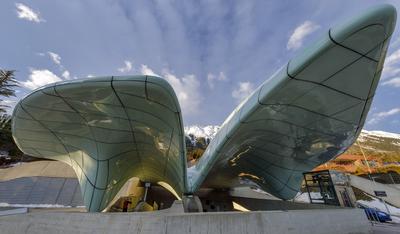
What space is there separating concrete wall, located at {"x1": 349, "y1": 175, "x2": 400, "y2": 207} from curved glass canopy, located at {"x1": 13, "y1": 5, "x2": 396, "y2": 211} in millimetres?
20697

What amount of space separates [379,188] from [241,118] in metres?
31.7

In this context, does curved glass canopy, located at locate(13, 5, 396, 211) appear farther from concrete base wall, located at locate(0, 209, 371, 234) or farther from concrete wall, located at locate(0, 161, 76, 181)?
concrete wall, located at locate(0, 161, 76, 181)

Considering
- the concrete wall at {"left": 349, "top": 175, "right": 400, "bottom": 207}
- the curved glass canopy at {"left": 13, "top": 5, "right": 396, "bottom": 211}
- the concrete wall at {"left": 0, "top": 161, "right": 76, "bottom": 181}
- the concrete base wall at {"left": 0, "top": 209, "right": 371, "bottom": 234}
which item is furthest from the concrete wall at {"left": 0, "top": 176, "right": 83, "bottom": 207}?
the concrete wall at {"left": 349, "top": 175, "right": 400, "bottom": 207}

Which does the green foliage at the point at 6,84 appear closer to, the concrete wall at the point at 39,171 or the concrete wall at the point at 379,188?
the concrete wall at the point at 39,171

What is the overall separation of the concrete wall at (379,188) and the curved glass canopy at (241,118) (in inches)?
815

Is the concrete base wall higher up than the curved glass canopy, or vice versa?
the curved glass canopy

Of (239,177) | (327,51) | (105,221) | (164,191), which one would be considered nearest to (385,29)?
(327,51)

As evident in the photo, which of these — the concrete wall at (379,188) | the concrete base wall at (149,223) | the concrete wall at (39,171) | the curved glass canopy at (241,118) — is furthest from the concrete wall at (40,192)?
the concrete wall at (379,188)

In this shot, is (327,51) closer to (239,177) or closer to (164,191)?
(239,177)

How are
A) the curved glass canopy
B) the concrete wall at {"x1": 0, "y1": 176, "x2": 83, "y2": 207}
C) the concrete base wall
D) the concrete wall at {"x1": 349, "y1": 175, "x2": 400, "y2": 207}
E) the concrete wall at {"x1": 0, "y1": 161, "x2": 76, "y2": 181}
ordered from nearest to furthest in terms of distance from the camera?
the concrete base wall < the curved glass canopy < the concrete wall at {"x1": 0, "y1": 176, "x2": 83, "y2": 207} < the concrete wall at {"x1": 0, "y1": 161, "x2": 76, "y2": 181} < the concrete wall at {"x1": 349, "y1": 175, "x2": 400, "y2": 207}

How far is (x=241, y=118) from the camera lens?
7980 mm

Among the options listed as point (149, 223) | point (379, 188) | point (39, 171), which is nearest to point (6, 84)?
point (39, 171)

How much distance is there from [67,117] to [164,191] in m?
18.2

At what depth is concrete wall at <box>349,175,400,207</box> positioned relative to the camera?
25.7 meters
